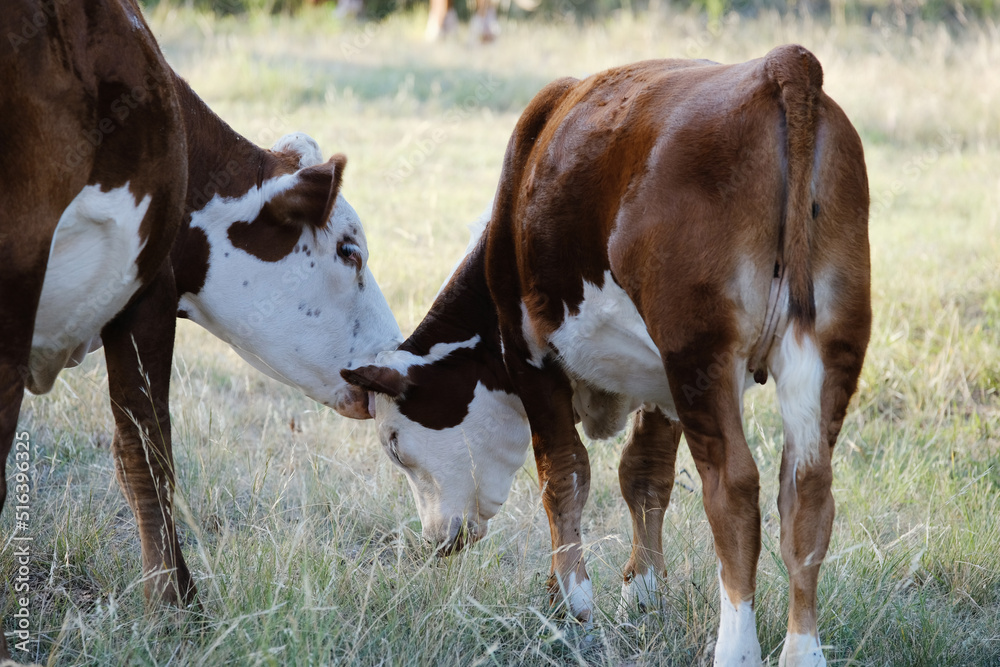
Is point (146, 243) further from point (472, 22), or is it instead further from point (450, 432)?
point (472, 22)

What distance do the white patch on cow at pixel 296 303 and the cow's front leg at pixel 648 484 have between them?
907mm

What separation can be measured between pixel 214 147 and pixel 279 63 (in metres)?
8.79

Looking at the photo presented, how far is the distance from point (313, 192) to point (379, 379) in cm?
62

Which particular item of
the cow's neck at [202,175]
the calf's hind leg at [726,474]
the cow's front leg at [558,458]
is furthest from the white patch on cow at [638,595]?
the cow's neck at [202,175]

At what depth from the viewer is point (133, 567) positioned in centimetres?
308

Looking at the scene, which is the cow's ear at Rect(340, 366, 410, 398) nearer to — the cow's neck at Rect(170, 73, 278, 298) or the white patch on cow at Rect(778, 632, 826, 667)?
the cow's neck at Rect(170, 73, 278, 298)

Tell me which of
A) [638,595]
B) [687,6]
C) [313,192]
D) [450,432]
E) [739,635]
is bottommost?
[687,6]

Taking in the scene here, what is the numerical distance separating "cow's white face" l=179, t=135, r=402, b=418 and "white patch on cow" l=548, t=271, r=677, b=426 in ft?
2.67

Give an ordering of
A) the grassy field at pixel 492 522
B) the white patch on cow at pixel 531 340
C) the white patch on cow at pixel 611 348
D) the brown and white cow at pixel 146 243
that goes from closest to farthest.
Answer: the brown and white cow at pixel 146 243, the white patch on cow at pixel 611 348, the grassy field at pixel 492 522, the white patch on cow at pixel 531 340

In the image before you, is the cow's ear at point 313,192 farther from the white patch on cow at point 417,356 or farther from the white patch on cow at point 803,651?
the white patch on cow at point 803,651

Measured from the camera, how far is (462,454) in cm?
335

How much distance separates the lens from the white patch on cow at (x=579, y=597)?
9.95ft

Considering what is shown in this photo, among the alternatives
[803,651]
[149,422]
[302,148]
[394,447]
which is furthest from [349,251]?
[803,651]

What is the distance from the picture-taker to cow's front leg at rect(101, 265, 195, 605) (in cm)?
274
